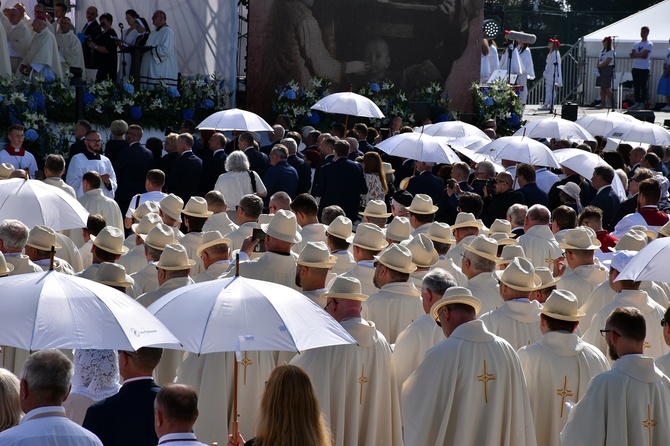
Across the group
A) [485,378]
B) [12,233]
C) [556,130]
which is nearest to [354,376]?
[485,378]

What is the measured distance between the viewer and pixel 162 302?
21.6 feet

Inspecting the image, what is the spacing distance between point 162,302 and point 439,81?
791 inches

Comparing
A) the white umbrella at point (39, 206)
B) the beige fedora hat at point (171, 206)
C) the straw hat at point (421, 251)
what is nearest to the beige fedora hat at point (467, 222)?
the straw hat at point (421, 251)

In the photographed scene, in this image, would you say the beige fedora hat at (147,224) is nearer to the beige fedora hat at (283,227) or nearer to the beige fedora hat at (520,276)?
the beige fedora hat at (283,227)

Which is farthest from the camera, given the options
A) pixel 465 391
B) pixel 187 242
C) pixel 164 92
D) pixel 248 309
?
pixel 164 92

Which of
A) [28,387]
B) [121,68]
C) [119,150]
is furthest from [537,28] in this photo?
[28,387]

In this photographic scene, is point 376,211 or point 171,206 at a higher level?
point 171,206

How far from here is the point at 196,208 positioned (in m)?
11.1

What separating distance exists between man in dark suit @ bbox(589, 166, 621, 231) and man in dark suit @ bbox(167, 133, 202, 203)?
5379mm

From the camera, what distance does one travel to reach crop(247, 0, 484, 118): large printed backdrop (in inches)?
960

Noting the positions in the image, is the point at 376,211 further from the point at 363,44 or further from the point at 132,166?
the point at 363,44

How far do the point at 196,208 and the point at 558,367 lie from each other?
4721 mm

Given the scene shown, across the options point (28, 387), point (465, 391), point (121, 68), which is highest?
point (121, 68)

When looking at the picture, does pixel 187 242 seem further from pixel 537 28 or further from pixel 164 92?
pixel 537 28
